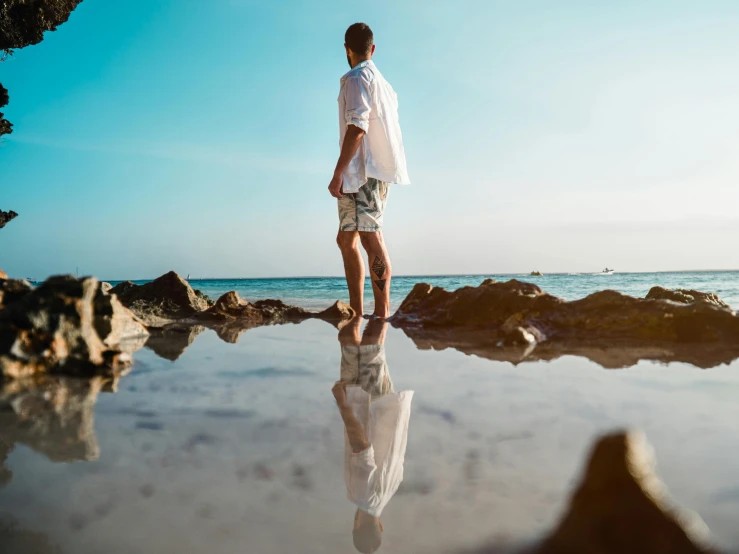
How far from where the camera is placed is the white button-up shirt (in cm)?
423

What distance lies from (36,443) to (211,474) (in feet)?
1.57

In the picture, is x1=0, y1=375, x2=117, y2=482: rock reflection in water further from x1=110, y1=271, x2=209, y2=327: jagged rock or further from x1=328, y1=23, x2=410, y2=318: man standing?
x1=110, y1=271, x2=209, y2=327: jagged rock

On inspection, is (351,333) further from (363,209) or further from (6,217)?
(6,217)

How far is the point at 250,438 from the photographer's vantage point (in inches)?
51.8

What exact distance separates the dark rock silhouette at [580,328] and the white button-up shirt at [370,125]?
122 centimetres

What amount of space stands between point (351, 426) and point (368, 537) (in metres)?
0.60

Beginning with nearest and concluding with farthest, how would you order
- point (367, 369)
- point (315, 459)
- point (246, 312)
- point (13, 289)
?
point (315, 459), point (367, 369), point (13, 289), point (246, 312)

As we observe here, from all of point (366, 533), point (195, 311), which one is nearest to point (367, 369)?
point (366, 533)

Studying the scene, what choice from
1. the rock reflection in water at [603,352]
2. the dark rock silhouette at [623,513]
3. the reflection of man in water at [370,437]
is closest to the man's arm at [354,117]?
the rock reflection in water at [603,352]

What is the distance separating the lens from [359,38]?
4438 mm

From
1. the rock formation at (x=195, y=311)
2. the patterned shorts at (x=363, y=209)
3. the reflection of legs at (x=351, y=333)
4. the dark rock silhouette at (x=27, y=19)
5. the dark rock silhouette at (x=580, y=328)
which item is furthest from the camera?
Answer: the dark rock silhouette at (x=27, y=19)

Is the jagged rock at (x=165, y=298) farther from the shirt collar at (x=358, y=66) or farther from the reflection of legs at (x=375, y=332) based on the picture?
the shirt collar at (x=358, y=66)

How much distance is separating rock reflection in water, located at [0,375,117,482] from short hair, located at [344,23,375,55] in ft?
11.4

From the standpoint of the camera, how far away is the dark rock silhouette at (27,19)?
10305 millimetres
